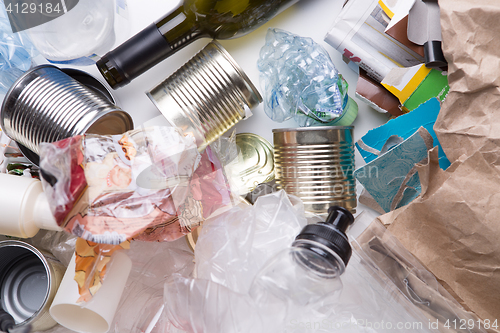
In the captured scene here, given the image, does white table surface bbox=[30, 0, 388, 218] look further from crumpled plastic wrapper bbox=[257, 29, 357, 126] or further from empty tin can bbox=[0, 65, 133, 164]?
empty tin can bbox=[0, 65, 133, 164]

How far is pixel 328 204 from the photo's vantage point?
2.24 ft

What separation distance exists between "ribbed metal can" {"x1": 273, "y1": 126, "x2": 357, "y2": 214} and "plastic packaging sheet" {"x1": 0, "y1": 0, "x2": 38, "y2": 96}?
598 mm

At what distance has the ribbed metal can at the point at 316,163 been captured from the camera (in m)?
0.67

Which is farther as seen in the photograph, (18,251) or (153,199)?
(18,251)

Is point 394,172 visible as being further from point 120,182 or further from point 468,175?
point 120,182

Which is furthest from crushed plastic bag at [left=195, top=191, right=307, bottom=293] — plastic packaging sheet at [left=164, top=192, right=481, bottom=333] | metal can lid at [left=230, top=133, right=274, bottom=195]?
metal can lid at [left=230, top=133, right=274, bottom=195]

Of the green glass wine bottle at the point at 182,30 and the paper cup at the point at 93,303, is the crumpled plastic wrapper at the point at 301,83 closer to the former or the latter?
the green glass wine bottle at the point at 182,30

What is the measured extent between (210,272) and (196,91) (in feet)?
1.14

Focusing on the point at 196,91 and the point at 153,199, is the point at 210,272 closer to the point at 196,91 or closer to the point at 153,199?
the point at 153,199

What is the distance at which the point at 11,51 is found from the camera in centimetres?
78

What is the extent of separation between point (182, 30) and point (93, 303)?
0.55 meters

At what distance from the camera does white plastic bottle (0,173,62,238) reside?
51 cm

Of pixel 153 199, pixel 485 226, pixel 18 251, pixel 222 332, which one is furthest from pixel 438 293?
pixel 18 251

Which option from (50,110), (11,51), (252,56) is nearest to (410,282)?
(252,56)
